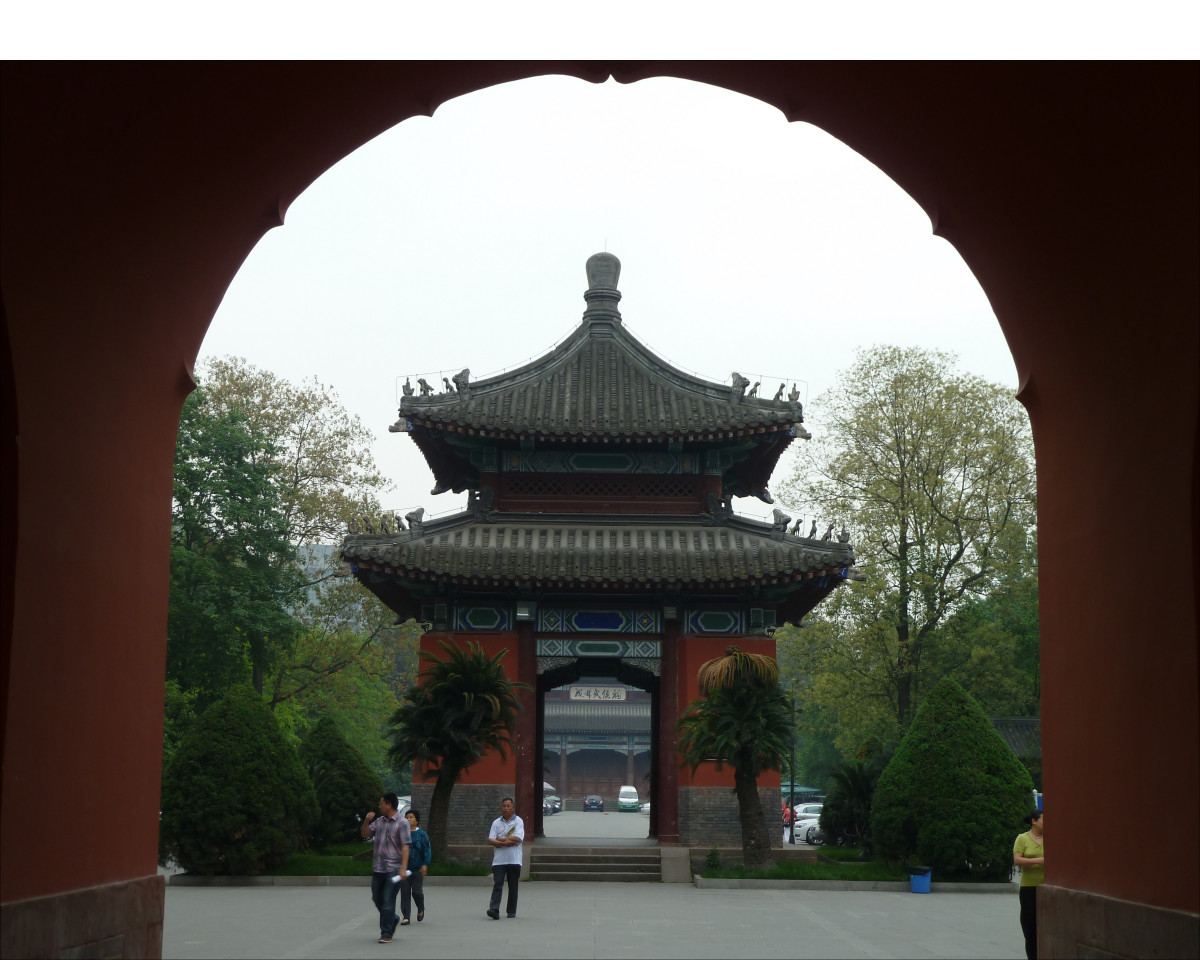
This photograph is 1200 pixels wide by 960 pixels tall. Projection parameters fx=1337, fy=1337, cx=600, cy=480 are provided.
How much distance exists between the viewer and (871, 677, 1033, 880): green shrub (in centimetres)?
2055

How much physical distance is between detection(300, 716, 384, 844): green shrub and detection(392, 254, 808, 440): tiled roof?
6409 millimetres

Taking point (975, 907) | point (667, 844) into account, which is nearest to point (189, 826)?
point (667, 844)

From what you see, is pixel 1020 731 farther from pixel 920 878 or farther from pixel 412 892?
pixel 412 892

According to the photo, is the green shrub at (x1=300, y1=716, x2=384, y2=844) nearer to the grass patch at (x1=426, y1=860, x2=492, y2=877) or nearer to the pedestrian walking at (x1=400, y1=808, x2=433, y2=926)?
the grass patch at (x1=426, y1=860, x2=492, y2=877)

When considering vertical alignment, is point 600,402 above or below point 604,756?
above

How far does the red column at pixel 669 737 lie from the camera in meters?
22.3

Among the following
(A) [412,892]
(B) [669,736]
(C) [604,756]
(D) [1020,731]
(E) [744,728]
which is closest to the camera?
(A) [412,892]

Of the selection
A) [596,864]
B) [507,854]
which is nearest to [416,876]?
[507,854]

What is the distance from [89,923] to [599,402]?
17.2m

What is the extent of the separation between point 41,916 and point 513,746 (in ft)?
46.0

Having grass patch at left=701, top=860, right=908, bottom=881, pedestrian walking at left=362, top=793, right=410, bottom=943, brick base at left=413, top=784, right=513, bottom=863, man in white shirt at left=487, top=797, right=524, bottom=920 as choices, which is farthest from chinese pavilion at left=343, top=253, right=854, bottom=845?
pedestrian walking at left=362, top=793, right=410, bottom=943

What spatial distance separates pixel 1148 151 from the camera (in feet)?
24.6

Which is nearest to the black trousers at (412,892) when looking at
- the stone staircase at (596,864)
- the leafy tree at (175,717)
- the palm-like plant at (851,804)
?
the stone staircase at (596,864)

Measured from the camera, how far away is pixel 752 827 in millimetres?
20719
